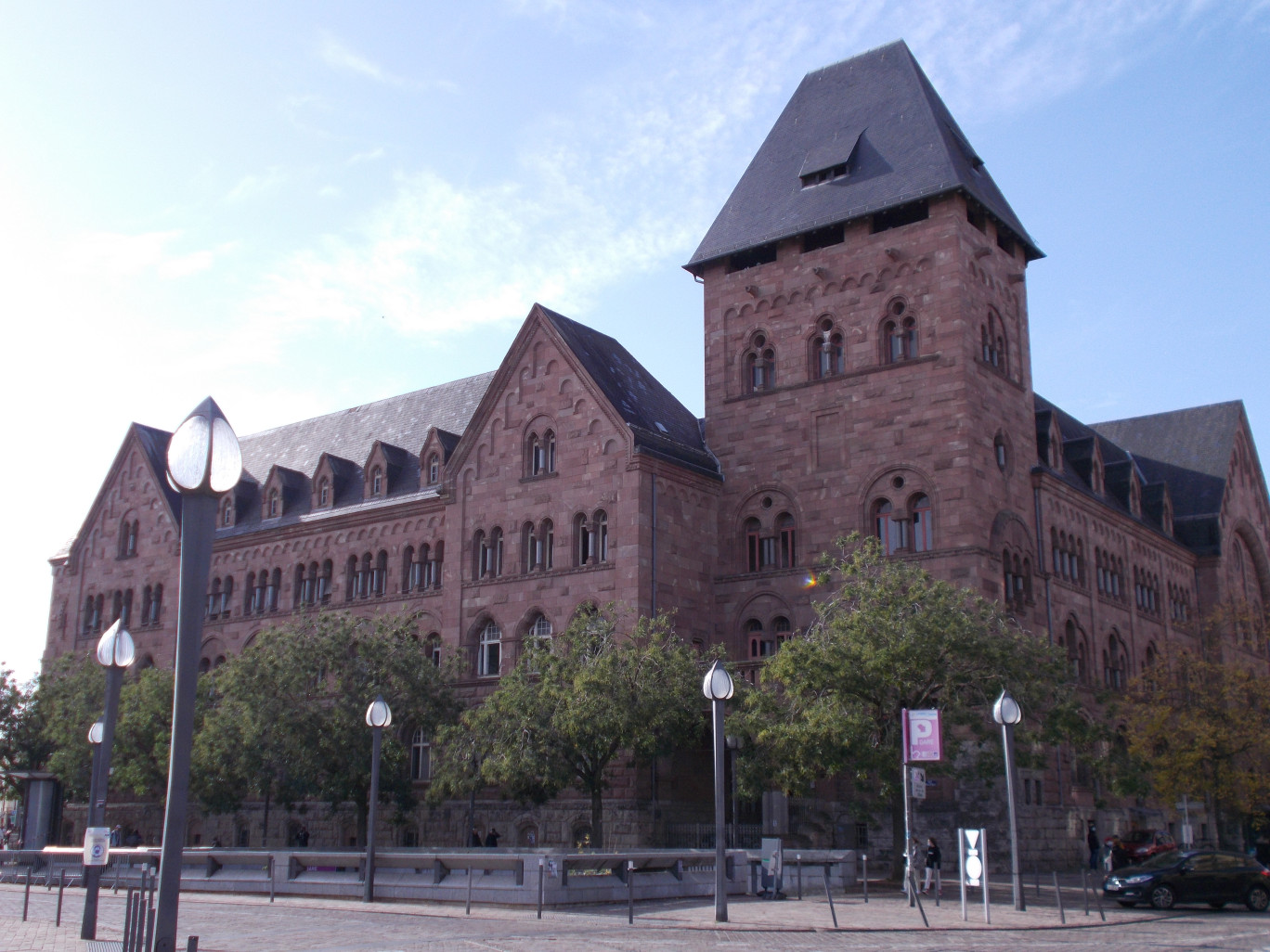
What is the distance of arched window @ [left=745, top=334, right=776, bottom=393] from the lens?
153 ft

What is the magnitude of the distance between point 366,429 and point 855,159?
85.9ft

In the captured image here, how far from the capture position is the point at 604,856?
25.6 m

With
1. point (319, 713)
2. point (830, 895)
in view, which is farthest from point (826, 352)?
point (830, 895)

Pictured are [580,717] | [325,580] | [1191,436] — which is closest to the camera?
[580,717]

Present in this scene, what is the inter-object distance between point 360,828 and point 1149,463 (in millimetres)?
43405

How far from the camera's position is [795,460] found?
1757 inches

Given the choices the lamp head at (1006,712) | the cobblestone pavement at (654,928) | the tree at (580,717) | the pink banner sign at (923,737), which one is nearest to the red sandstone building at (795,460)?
the tree at (580,717)

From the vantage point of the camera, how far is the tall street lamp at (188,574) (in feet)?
30.3

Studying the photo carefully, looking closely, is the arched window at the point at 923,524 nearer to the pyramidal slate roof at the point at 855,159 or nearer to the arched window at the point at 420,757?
the pyramidal slate roof at the point at 855,159

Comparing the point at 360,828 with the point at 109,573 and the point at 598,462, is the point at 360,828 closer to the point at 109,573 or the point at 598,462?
the point at 598,462

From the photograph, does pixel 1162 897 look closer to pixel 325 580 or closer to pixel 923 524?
pixel 923 524

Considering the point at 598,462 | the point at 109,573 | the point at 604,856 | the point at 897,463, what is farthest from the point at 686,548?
the point at 109,573

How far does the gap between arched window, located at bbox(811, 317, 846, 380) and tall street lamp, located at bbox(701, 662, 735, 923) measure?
74.6ft

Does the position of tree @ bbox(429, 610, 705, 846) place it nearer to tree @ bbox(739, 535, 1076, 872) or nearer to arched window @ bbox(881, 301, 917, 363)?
tree @ bbox(739, 535, 1076, 872)
